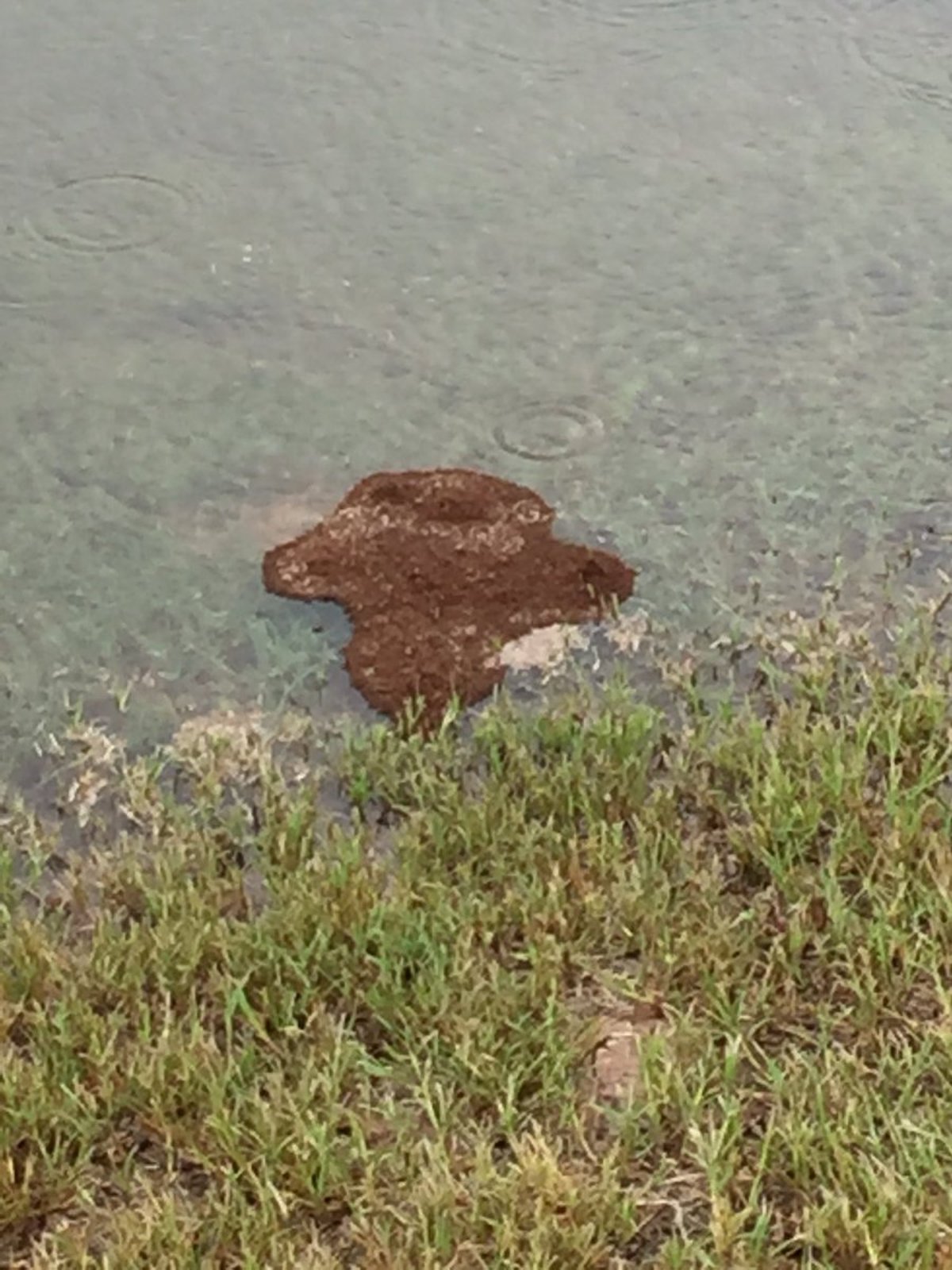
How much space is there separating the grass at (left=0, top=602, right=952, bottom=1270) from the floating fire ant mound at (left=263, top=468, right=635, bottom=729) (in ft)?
0.32

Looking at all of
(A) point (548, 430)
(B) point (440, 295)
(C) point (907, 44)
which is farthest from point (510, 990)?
(C) point (907, 44)

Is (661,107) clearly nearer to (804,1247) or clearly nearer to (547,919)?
(547,919)

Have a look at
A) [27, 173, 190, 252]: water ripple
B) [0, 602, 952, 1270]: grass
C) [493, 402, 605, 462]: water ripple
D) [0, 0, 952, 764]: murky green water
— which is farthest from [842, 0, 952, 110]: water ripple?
[0, 602, 952, 1270]: grass

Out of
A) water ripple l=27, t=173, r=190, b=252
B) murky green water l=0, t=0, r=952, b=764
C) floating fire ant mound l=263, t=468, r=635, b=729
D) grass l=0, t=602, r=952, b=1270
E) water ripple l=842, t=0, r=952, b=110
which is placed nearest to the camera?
grass l=0, t=602, r=952, b=1270

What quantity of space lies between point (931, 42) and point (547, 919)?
84.9 inches

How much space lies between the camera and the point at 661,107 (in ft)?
10.6

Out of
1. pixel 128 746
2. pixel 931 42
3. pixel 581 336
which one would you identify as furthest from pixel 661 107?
pixel 128 746

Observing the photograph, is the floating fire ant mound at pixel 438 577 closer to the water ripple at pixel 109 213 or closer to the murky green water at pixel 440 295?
the murky green water at pixel 440 295

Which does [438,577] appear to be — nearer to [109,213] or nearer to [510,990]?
[510,990]

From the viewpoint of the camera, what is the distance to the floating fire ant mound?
2158 mm

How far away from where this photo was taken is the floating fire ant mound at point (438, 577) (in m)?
2.16

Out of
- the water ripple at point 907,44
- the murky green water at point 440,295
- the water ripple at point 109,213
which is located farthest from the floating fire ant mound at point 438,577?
the water ripple at point 907,44

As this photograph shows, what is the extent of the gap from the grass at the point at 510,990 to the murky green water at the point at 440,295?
216mm

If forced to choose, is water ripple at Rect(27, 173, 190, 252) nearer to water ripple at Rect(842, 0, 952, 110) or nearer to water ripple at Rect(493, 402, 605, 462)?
water ripple at Rect(493, 402, 605, 462)
